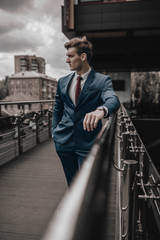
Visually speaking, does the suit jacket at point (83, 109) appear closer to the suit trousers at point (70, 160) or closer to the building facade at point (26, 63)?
the suit trousers at point (70, 160)

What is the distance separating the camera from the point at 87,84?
188 cm

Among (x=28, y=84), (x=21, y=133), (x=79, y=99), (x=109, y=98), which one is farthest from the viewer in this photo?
(x=28, y=84)

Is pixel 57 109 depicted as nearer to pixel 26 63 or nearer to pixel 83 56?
pixel 83 56

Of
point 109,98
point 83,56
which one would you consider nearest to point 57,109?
point 83,56

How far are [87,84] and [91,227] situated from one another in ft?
5.28

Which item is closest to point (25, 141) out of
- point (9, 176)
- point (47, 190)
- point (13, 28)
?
point (9, 176)

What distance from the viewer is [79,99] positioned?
185 centimetres

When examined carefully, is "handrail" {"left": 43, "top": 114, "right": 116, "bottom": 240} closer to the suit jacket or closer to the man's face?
the suit jacket

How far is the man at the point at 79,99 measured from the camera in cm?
187

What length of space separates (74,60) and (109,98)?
498 millimetres

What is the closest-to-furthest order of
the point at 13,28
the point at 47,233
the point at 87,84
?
the point at 47,233 < the point at 87,84 < the point at 13,28

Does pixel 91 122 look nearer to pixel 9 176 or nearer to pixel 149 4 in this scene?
pixel 9 176

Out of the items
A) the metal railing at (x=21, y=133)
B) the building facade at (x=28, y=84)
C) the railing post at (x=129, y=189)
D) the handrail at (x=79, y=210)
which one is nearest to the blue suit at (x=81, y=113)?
the railing post at (x=129, y=189)

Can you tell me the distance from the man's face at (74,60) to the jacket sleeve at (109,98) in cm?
27
